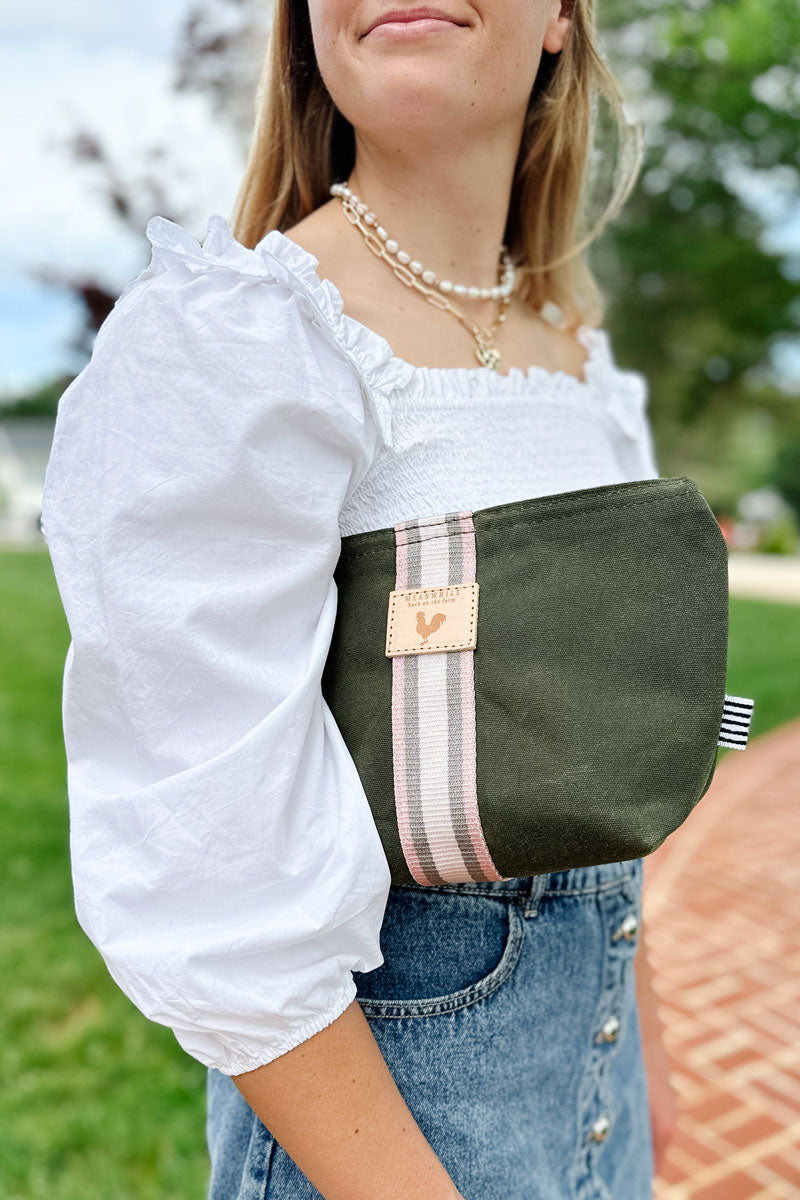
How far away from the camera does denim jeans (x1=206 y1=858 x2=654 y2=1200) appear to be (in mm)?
1036

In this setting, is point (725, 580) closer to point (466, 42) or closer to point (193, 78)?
point (466, 42)

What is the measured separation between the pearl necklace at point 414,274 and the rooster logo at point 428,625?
40cm

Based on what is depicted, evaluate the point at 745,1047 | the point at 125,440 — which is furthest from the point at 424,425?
the point at 745,1047

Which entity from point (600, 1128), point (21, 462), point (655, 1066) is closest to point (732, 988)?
point (655, 1066)

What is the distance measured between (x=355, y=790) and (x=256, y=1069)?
9.9 inches

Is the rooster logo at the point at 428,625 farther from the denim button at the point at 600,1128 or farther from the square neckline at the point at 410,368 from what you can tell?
the denim button at the point at 600,1128

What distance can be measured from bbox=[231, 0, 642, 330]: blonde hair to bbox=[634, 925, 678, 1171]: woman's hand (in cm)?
105

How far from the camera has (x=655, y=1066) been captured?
1.64 meters

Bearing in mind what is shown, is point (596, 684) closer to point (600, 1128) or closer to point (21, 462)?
point (600, 1128)

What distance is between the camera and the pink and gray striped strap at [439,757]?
951 millimetres

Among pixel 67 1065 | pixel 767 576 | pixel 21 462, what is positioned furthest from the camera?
pixel 21 462

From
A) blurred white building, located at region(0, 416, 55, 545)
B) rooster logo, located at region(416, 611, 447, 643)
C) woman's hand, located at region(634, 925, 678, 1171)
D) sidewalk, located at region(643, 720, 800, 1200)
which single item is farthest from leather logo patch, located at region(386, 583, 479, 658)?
Result: blurred white building, located at region(0, 416, 55, 545)

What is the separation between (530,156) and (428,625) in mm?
907

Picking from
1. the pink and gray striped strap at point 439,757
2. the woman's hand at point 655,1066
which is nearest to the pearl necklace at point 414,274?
the pink and gray striped strap at point 439,757
